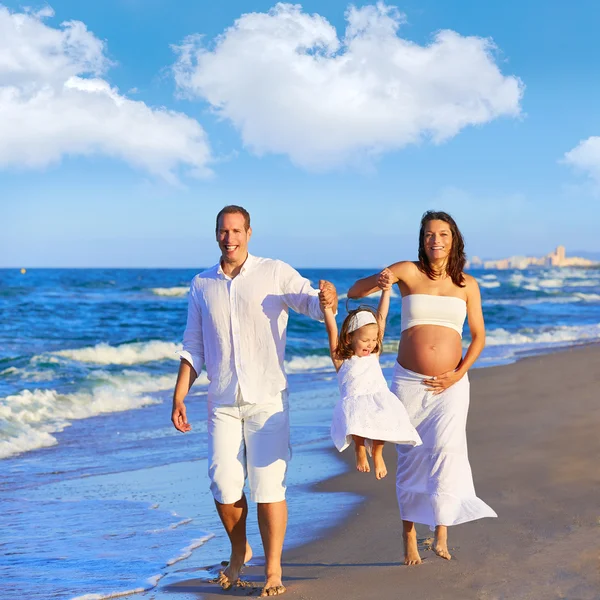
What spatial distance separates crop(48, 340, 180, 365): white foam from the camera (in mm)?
19453

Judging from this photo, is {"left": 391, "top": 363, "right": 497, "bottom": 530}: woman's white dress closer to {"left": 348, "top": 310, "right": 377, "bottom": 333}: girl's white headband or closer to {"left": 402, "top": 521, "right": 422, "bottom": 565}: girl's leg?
{"left": 402, "top": 521, "right": 422, "bottom": 565}: girl's leg

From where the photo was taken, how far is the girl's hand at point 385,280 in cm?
456

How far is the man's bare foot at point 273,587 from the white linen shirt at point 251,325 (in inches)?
36.2

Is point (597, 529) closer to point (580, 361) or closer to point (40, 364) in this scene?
point (580, 361)

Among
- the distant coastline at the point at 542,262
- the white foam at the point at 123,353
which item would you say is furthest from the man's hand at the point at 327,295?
the distant coastline at the point at 542,262

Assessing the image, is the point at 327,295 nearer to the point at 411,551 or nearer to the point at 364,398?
the point at 364,398

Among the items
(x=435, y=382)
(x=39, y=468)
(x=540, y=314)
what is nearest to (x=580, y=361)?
(x=39, y=468)

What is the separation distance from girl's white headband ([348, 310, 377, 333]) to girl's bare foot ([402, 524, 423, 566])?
47.2 inches

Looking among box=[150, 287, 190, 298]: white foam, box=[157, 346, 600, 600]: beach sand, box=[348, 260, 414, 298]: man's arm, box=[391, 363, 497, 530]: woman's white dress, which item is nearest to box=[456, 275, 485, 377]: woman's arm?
box=[391, 363, 497, 530]: woman's white dress

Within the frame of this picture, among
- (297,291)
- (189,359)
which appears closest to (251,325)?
(297,291)

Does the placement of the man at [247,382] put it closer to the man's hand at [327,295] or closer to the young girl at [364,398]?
the man's hand at [327,295]

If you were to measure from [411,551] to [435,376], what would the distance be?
97 cm

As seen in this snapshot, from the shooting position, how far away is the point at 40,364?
1675 cm

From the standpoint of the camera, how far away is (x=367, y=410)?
421 cm
